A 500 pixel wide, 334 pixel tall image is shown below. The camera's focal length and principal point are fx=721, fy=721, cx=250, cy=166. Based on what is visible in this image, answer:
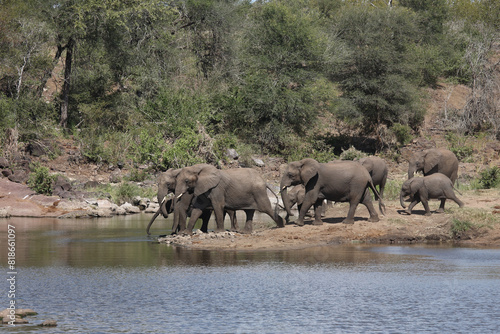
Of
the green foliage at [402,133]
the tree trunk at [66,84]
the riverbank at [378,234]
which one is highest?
the tree trunk at [66,84]

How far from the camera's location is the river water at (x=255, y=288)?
10.2 metres

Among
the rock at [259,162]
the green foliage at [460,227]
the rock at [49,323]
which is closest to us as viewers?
the rock at [49,323]

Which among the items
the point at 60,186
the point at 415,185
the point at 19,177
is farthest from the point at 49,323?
the point at 19,177

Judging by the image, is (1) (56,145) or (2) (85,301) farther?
(1) (56,145)

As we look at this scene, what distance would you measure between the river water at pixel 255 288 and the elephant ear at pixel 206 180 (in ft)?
6.12

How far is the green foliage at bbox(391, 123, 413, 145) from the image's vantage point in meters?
39.3

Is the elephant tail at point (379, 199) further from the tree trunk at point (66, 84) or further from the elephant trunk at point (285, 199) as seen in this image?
the tree trunk at point (66, 84)

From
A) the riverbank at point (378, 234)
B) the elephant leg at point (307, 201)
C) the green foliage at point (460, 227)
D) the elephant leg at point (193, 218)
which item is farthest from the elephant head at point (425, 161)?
the elephant leg at point (193, 218)

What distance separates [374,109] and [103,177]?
1581cm

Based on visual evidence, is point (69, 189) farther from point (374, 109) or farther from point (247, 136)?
point (374, 109)

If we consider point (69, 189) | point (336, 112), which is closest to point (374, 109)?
point (336, 112)

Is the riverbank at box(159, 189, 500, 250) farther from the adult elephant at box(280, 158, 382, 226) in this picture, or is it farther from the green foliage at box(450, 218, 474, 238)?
the adult elephant at box(280, 158, 382, 226)

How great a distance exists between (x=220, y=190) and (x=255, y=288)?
20.3 feet

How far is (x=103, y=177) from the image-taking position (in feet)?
108
